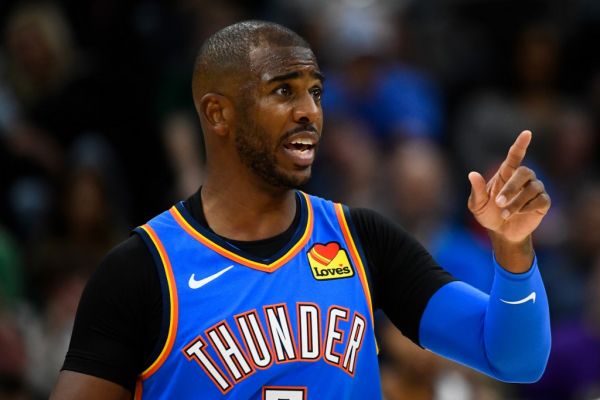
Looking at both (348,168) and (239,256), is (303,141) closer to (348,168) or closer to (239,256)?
(239,256)

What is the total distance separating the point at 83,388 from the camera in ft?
11.2

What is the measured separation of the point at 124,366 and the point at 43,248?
456 cm

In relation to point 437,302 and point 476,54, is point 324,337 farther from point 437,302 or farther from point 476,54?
point 476,54

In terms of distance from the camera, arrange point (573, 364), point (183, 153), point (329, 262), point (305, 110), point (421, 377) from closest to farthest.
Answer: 1. point (305, 110)
2. point (329, 262)
3. point (421, 377)
4. point (573, 364)
5. point (183, 153)

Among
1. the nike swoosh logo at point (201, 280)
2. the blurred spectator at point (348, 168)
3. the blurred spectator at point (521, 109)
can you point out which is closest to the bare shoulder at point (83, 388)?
the nike swoosh logo at point (201, 280)

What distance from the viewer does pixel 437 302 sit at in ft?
12.1

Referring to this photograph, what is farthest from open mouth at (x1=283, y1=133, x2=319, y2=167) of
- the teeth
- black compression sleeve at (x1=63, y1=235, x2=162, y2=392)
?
black compression sleeve at (x1=63, y1=235, x2=162, y2=392)

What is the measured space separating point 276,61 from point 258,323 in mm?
779

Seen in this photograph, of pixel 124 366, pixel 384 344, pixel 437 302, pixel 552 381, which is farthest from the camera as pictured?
pixel 552 381

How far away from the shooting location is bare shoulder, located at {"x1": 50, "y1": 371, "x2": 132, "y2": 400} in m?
3.41

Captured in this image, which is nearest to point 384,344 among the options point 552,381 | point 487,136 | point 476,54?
point 552,381

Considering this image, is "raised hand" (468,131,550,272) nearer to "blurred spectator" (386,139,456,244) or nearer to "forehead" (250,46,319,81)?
"forehead" (250,46,319,81)

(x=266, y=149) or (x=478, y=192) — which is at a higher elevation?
(x=266, y=149)

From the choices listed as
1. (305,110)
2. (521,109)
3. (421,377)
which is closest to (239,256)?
(305,110)
